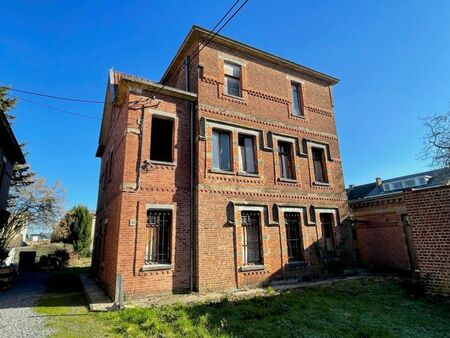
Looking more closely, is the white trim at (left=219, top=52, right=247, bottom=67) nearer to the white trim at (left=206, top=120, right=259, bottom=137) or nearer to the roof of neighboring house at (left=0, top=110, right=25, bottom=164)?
the white trim at (left=206, top=120, right=259, bottom=137)

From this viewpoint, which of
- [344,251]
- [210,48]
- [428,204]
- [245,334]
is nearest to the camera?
[245,334]

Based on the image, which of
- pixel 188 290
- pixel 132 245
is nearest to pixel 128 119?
pixel 132 245

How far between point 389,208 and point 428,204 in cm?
784

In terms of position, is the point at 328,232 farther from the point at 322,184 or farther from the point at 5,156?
the point at 5,156

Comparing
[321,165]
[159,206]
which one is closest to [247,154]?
[159,206]

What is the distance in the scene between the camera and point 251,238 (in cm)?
1171

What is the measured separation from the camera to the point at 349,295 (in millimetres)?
9508

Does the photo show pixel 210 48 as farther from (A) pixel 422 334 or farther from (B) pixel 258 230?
(A) pixel 422 334

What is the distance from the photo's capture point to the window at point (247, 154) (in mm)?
12672

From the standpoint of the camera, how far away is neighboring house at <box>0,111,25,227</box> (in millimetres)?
15102

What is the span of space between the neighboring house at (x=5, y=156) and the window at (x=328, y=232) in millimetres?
16935

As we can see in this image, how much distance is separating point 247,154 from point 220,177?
6.89 feet

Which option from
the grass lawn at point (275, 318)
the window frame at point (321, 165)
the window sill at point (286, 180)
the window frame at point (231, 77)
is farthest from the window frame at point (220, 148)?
the grass lawn at point (275, 318)

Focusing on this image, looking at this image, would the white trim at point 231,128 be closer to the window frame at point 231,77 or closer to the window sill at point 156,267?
the window frame at point 231,77
